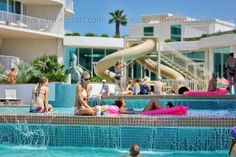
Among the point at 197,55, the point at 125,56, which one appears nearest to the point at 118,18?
the point at 197,55

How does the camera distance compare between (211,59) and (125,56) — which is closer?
(125,56)

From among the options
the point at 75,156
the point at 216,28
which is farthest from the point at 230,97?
the point at 216,28

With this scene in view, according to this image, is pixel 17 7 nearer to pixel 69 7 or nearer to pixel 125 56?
pixel 69 7

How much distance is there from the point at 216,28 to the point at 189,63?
2441cm

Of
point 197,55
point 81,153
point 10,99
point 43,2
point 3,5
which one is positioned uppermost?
point 43,2

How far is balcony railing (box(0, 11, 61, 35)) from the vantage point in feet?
94.9

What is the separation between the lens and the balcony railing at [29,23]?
28938mm

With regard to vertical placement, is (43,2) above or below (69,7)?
below

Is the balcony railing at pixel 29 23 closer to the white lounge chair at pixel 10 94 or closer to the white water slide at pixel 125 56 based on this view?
the white water slide at pixel 125 56

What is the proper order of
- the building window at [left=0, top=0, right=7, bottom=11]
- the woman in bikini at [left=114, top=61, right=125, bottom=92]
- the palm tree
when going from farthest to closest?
the palm tree < the building window at [left=0, top=0, right=7, bottom=11] < the woman in bikini at [left=114, top=61, right=125, bottom=92]

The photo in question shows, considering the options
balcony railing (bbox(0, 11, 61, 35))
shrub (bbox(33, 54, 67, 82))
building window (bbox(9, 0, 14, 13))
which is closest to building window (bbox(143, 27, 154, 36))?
balcony railing (bbox(0, 11, 61, 35))

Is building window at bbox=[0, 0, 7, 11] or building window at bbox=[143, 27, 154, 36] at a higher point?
building window at bbox=[143, 27, 154, 36]

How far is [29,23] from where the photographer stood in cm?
3042

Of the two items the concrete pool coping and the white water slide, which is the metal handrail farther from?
the concrete pool coping
